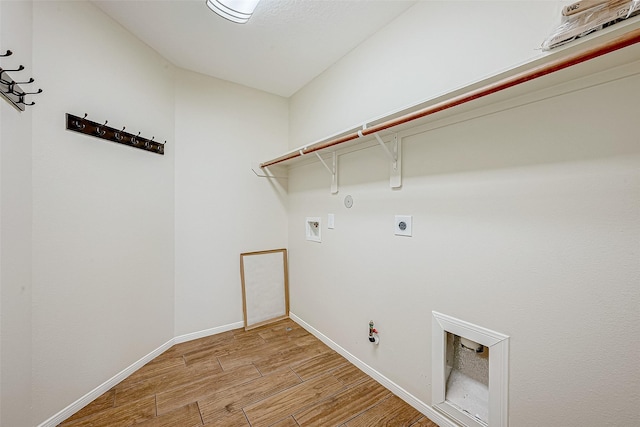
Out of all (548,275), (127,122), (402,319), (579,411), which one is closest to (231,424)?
(402,319)

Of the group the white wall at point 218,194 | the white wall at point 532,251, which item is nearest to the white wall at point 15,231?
the white wall at point 218,194

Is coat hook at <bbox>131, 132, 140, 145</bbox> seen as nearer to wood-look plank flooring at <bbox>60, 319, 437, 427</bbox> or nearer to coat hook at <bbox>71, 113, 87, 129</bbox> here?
coat hook at <bbox>71, 113, 87, 129</bbox>

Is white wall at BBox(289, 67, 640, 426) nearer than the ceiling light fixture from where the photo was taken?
Yes

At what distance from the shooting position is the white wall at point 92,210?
1506 mm

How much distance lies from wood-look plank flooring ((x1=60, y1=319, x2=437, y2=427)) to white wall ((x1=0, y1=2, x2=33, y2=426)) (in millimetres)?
476

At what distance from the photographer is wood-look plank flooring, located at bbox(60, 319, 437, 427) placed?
5.19 feet

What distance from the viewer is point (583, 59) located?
0.83 m

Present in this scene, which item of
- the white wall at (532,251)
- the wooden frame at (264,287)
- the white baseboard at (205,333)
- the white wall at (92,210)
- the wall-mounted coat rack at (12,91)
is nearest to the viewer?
the white wall at (532,251)

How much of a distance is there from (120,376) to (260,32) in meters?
2.92

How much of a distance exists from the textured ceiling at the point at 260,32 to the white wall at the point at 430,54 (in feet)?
0.51

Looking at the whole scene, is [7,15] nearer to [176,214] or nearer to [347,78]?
[176,214]

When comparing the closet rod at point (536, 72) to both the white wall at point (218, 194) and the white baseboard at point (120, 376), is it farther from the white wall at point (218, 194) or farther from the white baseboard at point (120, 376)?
the white baseboard at point (120, 376)

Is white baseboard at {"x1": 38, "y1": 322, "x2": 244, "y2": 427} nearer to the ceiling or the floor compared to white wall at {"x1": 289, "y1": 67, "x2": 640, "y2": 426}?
nearer to the floor

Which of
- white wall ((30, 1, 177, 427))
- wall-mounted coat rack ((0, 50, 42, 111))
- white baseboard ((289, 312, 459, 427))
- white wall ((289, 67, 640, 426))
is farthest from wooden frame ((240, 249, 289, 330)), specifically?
wall-mounted coat rack ((0, 50, 42, 111))
